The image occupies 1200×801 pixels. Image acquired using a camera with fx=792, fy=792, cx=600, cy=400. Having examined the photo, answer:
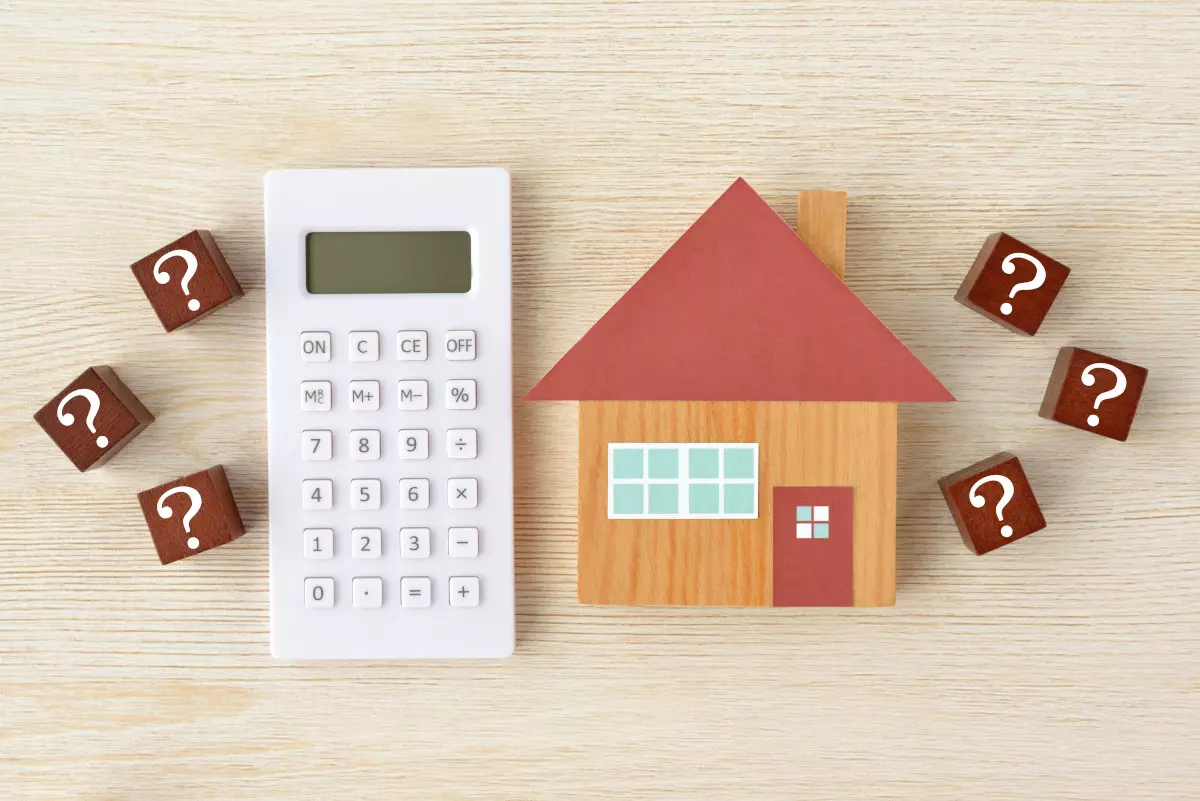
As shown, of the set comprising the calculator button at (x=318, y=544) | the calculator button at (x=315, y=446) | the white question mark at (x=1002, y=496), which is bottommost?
the calculator button at (x=318, y=544)

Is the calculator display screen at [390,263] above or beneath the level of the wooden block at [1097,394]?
above

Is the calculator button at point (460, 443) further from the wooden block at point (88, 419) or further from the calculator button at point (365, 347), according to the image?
the wooden block at point (88, 419)

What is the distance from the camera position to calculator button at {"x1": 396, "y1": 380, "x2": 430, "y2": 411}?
18.6 inches

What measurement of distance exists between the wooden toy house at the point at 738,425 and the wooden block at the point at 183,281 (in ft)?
0.68

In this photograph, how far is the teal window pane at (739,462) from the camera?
1.49ft

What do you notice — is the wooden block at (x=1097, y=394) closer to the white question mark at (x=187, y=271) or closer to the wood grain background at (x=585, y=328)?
the wood grain background at (x=585, y=328)

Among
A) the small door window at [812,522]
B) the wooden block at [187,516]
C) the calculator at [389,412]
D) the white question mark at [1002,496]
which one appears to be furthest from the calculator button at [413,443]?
the white question mark at [1002,496]

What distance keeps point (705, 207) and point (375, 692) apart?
0.37m

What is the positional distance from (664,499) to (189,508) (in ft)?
0.92

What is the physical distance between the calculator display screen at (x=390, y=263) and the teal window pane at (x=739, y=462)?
0.19 metres

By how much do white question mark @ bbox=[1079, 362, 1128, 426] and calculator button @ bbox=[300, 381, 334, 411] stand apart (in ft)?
1.48

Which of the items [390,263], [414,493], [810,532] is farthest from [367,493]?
[810,532]

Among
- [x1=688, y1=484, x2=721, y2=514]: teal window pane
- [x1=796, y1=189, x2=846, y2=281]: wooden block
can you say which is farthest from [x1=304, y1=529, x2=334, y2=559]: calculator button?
[x1=796, y1=189, x2=846, y2=281]: wooden block

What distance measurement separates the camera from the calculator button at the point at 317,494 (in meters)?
0.48
